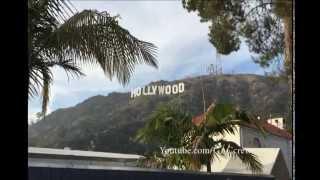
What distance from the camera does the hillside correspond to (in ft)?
7.94

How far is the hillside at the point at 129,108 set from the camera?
2.42m

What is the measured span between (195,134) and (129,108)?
39 cm

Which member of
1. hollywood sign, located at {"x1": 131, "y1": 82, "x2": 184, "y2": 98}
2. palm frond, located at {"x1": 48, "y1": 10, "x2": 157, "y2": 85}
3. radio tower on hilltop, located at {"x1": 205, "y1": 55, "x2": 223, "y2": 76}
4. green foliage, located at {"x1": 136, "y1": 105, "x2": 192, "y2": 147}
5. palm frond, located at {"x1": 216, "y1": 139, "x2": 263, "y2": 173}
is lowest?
palm frond, located at {"x1": 216, "y1": 139, "x2": 263, "y2": 173}

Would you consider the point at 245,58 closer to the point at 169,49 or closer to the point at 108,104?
the point at 169,49

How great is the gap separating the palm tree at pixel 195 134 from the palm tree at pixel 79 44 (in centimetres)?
31

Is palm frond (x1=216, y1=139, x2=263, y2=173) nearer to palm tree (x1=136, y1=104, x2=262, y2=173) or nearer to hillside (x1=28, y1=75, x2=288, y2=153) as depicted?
palm tree (x1=136, y1=104, x2=262, y2=173)

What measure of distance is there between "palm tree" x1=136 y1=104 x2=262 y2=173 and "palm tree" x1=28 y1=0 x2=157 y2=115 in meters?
0.31

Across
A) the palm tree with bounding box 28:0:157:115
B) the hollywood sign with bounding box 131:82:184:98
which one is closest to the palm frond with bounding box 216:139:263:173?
the hollywood sign with bounding box 131:82:184:98

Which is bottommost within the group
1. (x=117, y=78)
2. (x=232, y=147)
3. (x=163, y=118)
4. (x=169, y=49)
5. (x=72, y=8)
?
(x=232, y=147)

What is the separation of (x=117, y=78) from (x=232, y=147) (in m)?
0.82

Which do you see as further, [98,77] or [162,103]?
[162,103]

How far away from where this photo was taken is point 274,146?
8.46 feet
